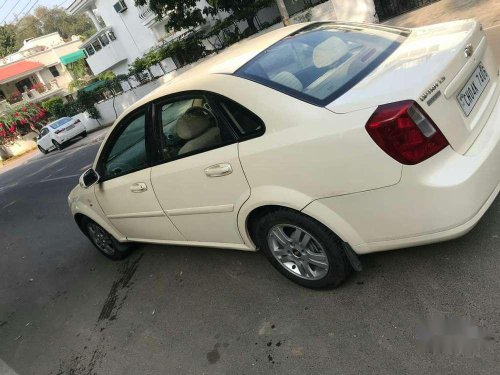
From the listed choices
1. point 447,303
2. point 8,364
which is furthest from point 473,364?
point 8,364

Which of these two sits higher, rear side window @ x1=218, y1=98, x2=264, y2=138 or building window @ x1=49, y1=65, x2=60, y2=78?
building window @ x1=49, y1=65, x2=60, y2=78

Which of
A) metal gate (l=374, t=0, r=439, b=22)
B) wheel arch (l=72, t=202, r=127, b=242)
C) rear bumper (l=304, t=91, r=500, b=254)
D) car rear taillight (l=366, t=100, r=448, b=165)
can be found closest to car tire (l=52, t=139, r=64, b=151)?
metal gate (l=374, t=0, r=439, b=22)

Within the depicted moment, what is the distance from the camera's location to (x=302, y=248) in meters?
3.12

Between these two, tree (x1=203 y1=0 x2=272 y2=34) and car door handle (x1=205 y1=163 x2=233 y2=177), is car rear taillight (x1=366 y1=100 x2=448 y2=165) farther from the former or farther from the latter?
tree (x1=203 y1=0 x2=272 y2=34)

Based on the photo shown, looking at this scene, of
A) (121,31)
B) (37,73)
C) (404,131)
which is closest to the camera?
(404,131)

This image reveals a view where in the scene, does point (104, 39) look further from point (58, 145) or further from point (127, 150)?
point (127, 150)

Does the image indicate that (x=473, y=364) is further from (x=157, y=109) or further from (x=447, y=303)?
(x=157, y=109)

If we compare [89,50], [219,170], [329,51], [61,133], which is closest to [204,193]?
[219,170]

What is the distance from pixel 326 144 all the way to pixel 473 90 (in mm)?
1084

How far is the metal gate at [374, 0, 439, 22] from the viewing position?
13613 mm

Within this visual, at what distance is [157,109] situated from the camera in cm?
356

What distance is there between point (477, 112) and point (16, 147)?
34439 millimetres

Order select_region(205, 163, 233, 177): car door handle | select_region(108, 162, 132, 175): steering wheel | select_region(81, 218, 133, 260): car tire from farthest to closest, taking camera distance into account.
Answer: select_region(81, 218, 133, 260): car tire → select_region(108, 162, 132, 175): steering wheel → select_region(205, 163, 233, 177): car door handle

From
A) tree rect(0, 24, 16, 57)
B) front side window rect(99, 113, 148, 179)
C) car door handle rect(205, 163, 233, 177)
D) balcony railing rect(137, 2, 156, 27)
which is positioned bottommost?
car door handle rect(205, 163, 233, 177)
